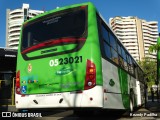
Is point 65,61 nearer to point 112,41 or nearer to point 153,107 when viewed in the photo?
point 112,41

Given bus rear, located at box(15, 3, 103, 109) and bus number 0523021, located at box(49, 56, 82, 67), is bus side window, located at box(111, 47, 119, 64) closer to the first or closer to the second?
bus rear, located at box(15, 3, 103, 109)

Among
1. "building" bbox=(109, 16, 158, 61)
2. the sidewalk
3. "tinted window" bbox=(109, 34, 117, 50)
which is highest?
"building" bbox=(109, 16, 158, 61)

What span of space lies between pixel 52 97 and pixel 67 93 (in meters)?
0.48

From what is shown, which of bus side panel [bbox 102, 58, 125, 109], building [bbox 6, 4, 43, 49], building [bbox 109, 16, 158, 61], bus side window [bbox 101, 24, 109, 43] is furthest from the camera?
building [bbox 109, 16, 158, 61]

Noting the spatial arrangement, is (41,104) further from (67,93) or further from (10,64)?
(10,64)

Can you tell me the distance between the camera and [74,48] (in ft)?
26.1

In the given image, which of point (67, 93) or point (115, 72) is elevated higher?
point (115, 72)

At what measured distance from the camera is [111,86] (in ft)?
28.0

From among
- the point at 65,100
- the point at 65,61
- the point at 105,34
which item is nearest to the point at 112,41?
the point at 105,34

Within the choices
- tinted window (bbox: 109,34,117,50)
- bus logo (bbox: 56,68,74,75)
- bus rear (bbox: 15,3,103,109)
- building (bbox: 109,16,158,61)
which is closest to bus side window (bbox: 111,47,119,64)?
tinted window (bbox: 109,34,117,50)

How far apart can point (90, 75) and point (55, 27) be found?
1.93 meters

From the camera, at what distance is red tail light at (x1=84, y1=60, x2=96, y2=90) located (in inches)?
295

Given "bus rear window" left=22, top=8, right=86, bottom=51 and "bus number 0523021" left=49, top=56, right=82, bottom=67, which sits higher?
"bus rear window" left=22, top=8, right=86, bottom=51

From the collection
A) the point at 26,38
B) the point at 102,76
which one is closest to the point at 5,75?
the point at 26,38
